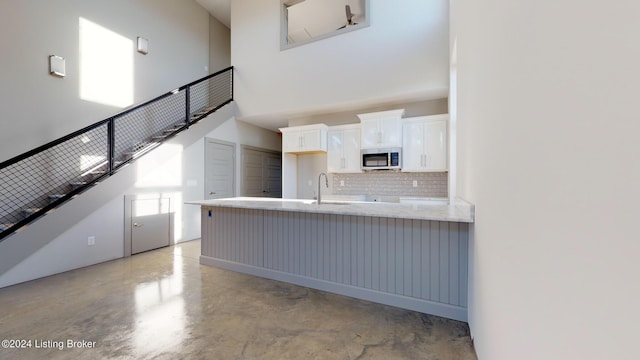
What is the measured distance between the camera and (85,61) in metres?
4.39

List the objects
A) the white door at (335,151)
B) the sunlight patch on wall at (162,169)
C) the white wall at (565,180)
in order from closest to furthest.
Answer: the white wall at (565,180) < the sunlight patch on wall at (162,169) < the white door at (335,151)

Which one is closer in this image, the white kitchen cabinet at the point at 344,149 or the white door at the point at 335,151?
the white kitchen cabinet at the point at 344,149

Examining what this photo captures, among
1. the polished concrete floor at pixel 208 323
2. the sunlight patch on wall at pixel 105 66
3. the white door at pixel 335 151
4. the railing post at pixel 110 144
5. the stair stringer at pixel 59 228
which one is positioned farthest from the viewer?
the white door at pixel 335 151

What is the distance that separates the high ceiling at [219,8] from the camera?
6.63m

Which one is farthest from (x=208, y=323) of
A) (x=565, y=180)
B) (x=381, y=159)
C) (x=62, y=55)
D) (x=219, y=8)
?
(x=219, y=8)

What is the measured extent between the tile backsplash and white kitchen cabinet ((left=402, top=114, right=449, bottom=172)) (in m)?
0.42

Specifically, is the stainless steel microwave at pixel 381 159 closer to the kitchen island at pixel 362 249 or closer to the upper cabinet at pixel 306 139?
the upper cabinet at pixel 306 139

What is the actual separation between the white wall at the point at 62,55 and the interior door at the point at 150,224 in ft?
5.21

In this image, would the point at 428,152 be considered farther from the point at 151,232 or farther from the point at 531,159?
the point at 151,232

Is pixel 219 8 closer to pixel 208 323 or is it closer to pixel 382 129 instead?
pixel 382 129

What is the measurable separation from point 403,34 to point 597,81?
477 cm

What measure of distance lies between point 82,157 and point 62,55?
159 cm

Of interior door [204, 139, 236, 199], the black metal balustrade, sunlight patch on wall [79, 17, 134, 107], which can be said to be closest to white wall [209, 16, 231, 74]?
the black metal balustrade

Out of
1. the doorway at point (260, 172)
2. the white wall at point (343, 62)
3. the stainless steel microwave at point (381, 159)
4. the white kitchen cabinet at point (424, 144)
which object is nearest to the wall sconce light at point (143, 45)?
→ the white wall at point (343, 62)
